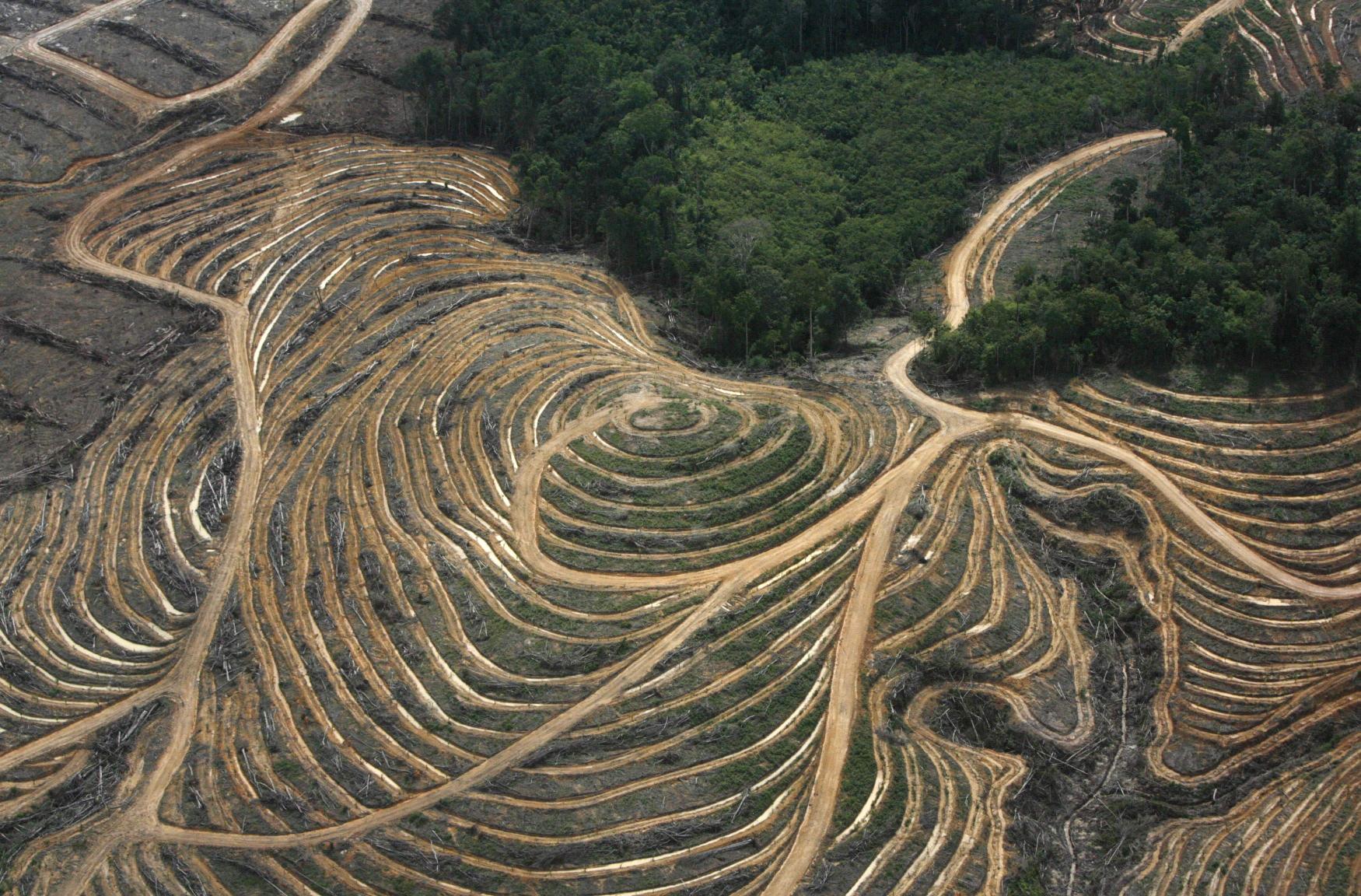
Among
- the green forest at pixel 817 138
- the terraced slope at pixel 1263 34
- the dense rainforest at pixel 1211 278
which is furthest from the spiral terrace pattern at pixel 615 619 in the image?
the terraced slope at pixel 1263 34

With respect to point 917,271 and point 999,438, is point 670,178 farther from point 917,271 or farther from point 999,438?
point 999,438

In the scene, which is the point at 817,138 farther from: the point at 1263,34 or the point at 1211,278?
the point at 1211,278

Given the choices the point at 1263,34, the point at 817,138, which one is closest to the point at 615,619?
the point at 817,138

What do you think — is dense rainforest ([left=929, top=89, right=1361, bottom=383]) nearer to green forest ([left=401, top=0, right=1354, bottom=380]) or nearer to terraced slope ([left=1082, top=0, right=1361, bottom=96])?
green forest ([left=401, top=0, right=1354, bottom=380])

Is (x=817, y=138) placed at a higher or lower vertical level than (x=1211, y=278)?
higher

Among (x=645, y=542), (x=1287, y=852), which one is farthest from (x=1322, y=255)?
(x=645, y=542)

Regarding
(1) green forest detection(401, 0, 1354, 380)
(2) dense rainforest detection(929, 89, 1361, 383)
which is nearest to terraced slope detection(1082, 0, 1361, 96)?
(1) green forest detection(401, 0, 1354, 380)
